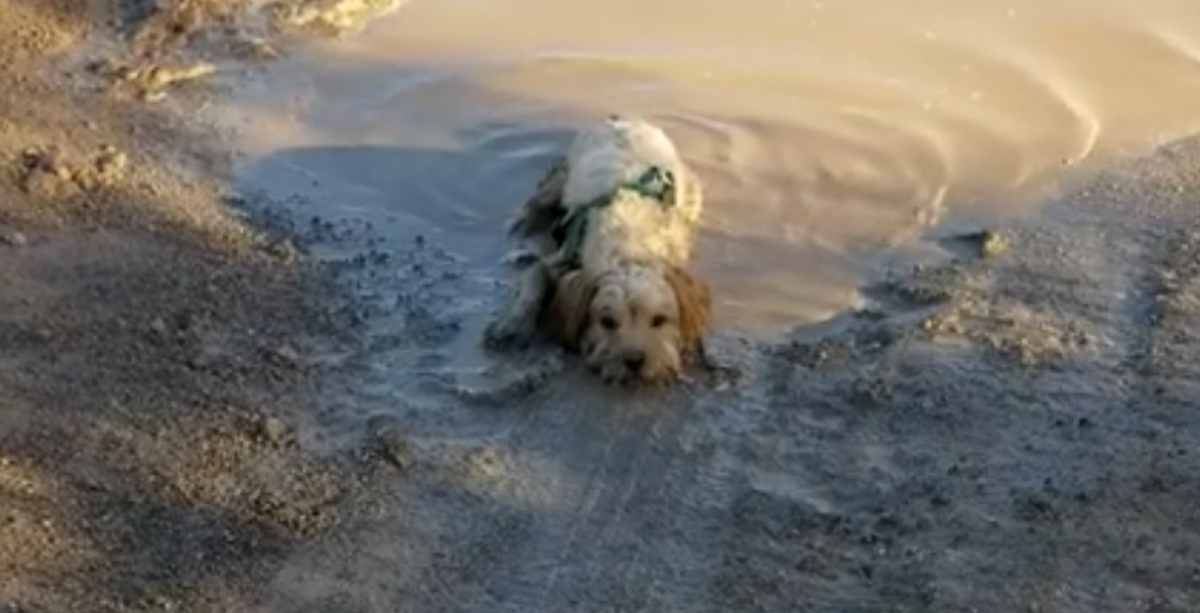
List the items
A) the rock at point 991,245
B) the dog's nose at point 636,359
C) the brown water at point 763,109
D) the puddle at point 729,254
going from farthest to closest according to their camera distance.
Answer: the brown water at point 763,109 < the rock at point 991,245 < the dog's nose at point 636,359 < the puddle at point 729,254

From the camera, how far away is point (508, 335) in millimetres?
7211

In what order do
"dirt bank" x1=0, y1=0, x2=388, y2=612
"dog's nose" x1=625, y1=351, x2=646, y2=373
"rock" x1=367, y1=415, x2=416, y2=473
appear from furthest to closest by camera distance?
"dog's nose" x1=625, y1=351, x2=646, y2=373, "rock" x1=367, y1=415, x2=416, y2=473, "dirt bank" x1=0, y1=0, x2=388, y2=612

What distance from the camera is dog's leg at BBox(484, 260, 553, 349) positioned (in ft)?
23.7

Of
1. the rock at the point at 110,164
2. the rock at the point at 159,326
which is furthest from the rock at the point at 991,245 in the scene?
the rock at the point at 110,164

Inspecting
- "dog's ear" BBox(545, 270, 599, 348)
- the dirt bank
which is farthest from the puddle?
the dirt bank

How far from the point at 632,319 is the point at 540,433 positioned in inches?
21.7

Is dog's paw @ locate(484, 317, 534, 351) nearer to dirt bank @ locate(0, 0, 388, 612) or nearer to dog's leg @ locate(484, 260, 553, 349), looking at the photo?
dog's leg @ locate(484, 260, 553, 349)

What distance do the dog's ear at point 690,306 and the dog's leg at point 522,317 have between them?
435 millimetres

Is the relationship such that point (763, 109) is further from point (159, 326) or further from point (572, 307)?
point (159, 326)

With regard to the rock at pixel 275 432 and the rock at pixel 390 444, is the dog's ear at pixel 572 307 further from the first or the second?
the rock at pixel 275 432

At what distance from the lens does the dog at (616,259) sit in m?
7.04

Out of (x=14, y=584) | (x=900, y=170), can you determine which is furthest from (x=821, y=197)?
(x=14, y=584)

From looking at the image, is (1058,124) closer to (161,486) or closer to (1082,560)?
(1082,560)

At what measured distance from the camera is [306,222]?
803 cm
